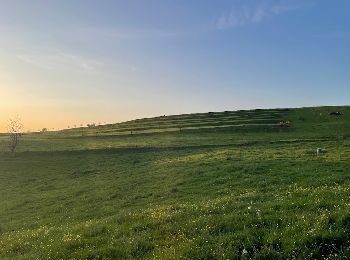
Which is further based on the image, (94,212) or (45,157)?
(45,157)

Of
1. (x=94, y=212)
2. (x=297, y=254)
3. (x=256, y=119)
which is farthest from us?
(x=256, y=119)

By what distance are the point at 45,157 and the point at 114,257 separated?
213ft

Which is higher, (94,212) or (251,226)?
(251,226)

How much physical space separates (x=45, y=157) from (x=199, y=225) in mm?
64259

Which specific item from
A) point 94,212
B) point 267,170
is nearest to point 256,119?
point 267,170

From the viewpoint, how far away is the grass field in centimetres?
1434

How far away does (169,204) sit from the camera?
2830 cm

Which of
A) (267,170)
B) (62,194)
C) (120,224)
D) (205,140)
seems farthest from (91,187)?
(205,140)

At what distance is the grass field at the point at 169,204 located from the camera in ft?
47.1

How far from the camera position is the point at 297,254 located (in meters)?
13.0

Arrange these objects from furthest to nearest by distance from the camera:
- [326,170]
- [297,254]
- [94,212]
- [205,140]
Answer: [205,140] < [326,170] < [94,212] < [297,254]

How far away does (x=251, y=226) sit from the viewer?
1571 centimetres

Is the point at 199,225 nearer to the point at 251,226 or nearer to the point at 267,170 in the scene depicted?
the point at 251,226

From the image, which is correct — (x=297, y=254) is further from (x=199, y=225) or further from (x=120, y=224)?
(x=120, y=224)
